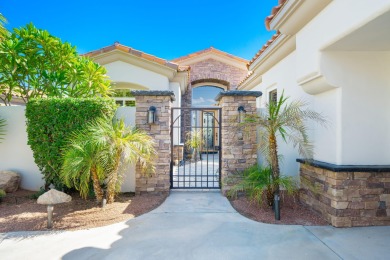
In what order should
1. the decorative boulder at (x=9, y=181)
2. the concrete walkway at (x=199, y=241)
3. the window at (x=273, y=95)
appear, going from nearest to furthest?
the concrete walkway at (x=199, y=241)
the decorative boulder at (x=9, y=181)
the window at (x=273, y=95)

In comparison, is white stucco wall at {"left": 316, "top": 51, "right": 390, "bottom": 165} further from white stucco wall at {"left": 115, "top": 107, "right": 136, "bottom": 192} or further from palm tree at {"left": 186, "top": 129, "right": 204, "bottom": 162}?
palm tree at {"left": 186, "top": 129, "right": 204, "bottom": 162}

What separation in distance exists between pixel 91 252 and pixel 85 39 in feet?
33.8

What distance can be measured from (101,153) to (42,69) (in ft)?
12.1

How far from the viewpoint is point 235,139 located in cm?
574

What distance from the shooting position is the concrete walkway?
3.11 metres

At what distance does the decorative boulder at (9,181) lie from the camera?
18.2ft

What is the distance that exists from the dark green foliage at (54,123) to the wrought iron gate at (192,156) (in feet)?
7.58

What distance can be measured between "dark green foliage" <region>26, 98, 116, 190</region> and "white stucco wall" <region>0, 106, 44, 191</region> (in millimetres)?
1020

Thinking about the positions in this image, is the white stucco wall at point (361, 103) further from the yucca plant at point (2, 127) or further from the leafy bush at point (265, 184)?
the yucca plant at point (2, 127)

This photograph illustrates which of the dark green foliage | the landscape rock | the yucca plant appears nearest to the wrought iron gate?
the dark green foliage

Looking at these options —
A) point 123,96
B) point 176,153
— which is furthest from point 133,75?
point 176,153

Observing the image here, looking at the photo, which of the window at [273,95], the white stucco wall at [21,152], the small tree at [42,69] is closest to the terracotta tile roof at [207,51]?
the window at [273,95]

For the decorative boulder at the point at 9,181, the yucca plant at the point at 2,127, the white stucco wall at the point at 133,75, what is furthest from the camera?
the white stucco wall at the point at 133,75

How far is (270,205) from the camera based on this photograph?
4820 mm
